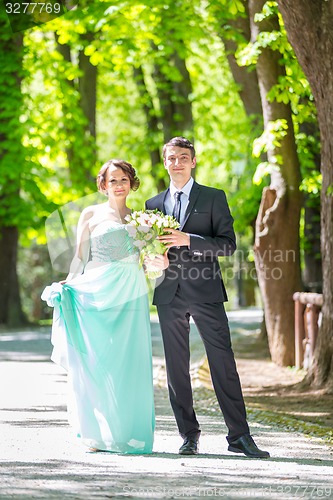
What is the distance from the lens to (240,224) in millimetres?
19656

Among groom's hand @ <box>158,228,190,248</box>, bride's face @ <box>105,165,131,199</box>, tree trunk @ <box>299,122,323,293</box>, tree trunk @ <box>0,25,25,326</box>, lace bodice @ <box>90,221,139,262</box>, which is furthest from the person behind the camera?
tree trunk @ <box>0,25,25,326</box>

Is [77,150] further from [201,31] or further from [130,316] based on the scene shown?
[130,316]

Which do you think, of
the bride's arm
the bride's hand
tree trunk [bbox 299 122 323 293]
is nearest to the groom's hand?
the bride's hand

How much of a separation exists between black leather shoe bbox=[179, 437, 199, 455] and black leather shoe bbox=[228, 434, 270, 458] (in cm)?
27

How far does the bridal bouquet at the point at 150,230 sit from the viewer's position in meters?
7.93

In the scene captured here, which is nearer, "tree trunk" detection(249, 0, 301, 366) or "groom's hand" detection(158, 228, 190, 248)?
"groom's hand" detection(158, 228, 190, 248)

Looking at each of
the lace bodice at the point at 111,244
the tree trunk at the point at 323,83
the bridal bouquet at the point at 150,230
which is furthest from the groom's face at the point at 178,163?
the tree trunk at the point at 323,83

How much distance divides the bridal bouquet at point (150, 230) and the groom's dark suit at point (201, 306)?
0.54 ft

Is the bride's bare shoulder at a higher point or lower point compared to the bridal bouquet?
higher

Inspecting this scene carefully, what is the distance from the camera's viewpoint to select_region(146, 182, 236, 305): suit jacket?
313 inches

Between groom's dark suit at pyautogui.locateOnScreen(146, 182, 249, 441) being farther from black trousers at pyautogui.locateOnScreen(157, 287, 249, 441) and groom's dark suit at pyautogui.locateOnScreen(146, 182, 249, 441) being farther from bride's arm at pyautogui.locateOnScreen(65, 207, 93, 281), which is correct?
bride's arm at pyautogui.locateOnScreen(65, 207, 93, 281)

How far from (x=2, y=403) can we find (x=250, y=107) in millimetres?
9838

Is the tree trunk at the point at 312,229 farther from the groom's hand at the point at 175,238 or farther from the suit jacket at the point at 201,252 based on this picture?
the groom's hand at the point at 175,238

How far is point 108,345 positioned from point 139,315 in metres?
0.35
